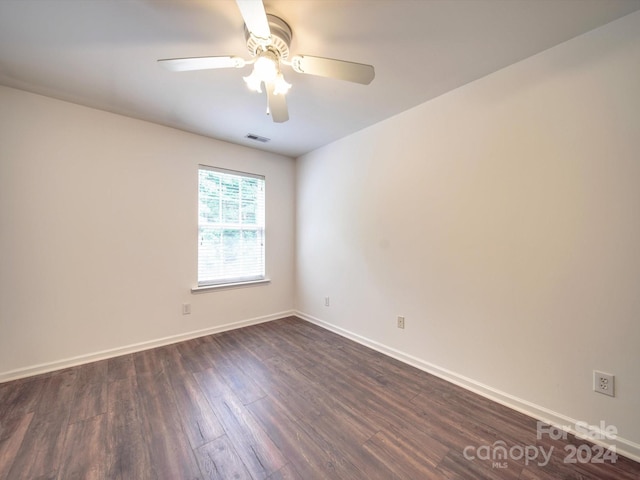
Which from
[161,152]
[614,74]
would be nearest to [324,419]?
[614,74]

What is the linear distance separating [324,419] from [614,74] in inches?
107

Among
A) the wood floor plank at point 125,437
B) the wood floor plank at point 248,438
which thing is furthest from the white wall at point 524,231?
the wood floor plank at point 125,437

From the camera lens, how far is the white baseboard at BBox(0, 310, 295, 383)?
2154 mm

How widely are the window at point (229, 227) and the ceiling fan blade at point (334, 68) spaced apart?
2.13 meters

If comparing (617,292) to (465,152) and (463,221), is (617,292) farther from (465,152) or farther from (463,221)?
(465,152)

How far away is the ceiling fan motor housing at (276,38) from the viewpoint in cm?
142

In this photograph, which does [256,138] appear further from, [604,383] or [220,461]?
[604,383]

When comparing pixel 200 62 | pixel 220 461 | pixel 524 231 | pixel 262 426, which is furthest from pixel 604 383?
pixel 200 62

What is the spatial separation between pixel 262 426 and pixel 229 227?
232 cm

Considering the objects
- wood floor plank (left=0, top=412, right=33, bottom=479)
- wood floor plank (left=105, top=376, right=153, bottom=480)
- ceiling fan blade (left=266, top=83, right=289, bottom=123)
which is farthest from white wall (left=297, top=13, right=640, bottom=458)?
wood floor plank (left=0, top=412, right=33, bottom=479)

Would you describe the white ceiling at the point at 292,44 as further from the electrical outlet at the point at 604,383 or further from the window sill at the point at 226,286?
the electrical outlet at the point at 604,383

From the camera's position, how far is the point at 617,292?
1.45m

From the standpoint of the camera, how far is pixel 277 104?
1.71 meters

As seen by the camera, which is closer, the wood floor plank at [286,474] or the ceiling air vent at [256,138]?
the wood floor plank at [286,474]
